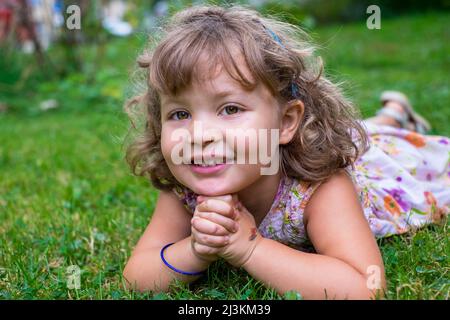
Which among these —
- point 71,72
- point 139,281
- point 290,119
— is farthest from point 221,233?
point 71,72

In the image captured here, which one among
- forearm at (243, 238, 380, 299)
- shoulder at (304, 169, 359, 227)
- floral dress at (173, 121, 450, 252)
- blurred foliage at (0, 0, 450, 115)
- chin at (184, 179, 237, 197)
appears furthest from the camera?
blurred foliage at (0, 0, 450, 115)

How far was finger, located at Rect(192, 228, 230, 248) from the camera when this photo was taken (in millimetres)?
1688

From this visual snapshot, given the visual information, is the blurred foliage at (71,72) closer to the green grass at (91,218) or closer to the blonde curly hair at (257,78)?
the green grass at (91,218)

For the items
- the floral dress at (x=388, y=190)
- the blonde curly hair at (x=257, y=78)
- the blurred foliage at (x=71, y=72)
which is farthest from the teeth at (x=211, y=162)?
the blurred foliage at (x=71, y=72)

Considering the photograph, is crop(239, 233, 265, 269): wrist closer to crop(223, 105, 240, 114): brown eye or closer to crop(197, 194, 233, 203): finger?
crop(197, 194, 233, 203): finger

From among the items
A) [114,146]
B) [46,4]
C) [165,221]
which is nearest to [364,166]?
[165,221]

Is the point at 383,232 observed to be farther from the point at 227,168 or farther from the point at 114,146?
the point at 114,146

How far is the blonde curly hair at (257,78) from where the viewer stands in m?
1.79

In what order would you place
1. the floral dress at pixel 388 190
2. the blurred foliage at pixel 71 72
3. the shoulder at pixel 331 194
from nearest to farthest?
1. the shoulder at pixel 331 194
2. the floral dress at pixel 388 190
3. the blurred foliage at pixel 71 72

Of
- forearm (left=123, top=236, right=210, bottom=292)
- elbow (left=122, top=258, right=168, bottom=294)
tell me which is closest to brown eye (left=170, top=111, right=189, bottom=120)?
forearm (left=123, top=236, right=210, bottom=292)

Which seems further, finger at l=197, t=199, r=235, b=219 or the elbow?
the elbow

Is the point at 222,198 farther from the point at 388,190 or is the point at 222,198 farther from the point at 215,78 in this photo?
the point at 388,190

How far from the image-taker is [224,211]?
67.0 inches
